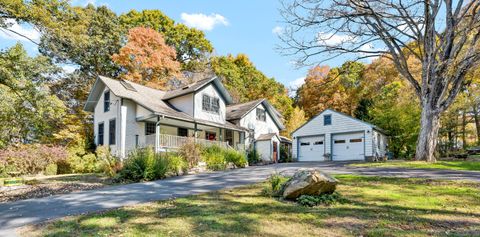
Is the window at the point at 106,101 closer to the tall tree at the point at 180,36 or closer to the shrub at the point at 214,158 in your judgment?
the shrub at the point at 214,158

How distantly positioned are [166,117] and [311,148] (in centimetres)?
1305

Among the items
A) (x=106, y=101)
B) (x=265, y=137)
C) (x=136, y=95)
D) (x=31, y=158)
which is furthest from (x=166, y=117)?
(x=265, y=137)

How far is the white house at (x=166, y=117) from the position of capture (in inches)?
723

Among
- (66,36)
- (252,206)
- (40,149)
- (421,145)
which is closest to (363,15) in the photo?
(421,145)

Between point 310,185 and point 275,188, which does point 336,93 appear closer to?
point 275,188

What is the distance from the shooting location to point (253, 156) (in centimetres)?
2362

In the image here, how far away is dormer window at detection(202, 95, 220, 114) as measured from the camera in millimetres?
21800

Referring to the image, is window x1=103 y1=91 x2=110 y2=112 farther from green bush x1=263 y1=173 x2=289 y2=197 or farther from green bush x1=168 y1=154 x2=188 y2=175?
green bush x1=263 y1=173 x2=289 y2=197

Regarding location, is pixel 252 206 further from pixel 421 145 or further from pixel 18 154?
pixel 18 154

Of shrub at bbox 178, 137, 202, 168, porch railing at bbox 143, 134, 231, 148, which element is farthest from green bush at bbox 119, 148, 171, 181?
porch railing at bbox 143, 134, 231, 148

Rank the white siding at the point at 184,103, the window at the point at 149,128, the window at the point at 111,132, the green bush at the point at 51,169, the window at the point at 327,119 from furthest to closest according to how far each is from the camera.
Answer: the window at the point at 327,119
the white siding at the point at 184,103
the window at the point at 111,132
the window at the point at 149,128
the green bush at the point at 51,169

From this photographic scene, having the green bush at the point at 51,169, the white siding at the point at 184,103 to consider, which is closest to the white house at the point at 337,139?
the white siding at the point at 184,103

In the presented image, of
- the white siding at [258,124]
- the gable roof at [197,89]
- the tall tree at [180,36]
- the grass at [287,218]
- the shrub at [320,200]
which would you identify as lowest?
the grass at [287,218]

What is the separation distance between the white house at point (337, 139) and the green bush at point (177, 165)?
13721 mm
